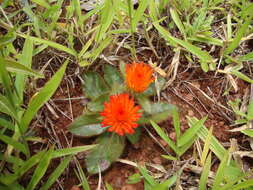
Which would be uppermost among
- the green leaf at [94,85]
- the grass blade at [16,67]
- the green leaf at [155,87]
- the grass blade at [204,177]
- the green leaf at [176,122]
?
the grass blade at [16,67]

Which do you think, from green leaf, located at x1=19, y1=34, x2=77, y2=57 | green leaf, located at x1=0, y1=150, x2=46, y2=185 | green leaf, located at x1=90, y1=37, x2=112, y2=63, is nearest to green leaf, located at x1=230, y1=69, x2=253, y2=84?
green leaf, located at x1=90, y1=37, x2=112, y2=63

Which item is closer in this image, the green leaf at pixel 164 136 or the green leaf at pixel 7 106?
the green leaf at pixel 7 106

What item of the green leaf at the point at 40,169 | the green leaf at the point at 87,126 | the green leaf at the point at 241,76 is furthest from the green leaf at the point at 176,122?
the green leaf at the point at 40,169

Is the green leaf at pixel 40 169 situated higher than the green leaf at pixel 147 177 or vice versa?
the green leaf at pixel 40 169

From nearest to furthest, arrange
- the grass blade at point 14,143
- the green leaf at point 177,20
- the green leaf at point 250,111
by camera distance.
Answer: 1. the grass blade at point 14,143
2. the green leaf at point 250,111
3. the green leaf at point 177,20

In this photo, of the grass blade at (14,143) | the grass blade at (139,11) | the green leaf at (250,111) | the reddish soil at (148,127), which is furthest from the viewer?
the grass blade at (139,11)

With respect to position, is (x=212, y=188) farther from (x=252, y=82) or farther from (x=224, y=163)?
(x=252, y=82)

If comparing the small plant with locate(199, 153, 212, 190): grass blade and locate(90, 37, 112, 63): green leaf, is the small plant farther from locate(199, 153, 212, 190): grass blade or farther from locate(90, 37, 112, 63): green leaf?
locate(199, 153, 212, 190): grass blade

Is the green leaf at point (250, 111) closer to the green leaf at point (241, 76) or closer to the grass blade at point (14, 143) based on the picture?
the green leaf at point (241, 76)
